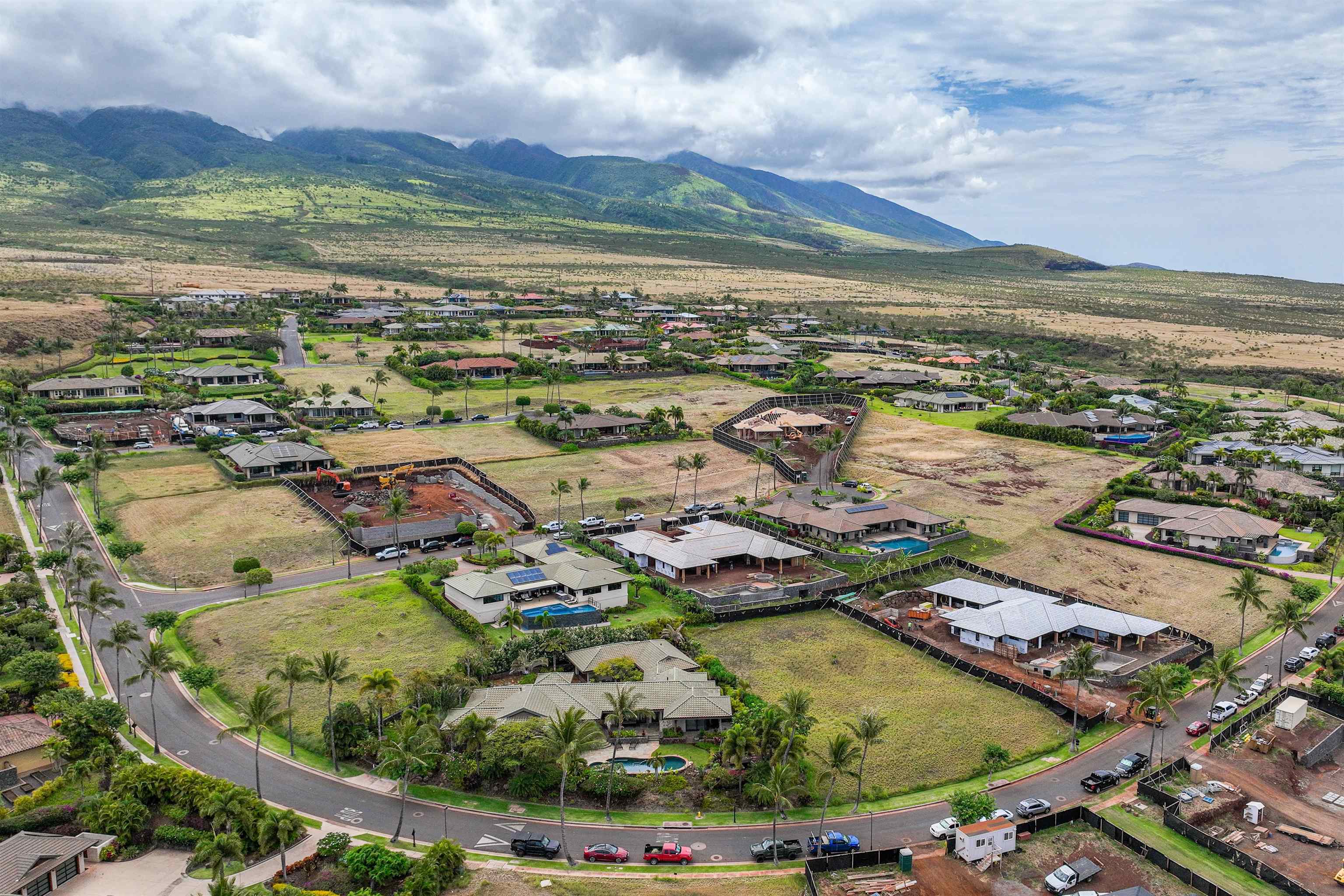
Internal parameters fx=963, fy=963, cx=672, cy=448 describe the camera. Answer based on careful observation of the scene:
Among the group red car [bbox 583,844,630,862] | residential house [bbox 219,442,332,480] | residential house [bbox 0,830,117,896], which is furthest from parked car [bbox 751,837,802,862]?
residential house [bbox 219,442,332,480]

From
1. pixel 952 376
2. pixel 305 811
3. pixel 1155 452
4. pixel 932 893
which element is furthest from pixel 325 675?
pixel 952 376

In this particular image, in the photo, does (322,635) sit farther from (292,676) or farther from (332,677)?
(292,676)

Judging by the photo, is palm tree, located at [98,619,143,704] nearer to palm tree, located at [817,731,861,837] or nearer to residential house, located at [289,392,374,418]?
palm tree, located at [817,731,861,837]

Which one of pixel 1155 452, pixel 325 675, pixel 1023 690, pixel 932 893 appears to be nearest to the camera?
pixel 932 893

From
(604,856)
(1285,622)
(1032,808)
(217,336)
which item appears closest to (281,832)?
(604,856)

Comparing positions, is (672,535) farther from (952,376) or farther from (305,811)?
(952,376)

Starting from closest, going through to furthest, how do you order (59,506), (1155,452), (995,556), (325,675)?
(325,675) < (995,556) < (59,506) < (1155,452)
